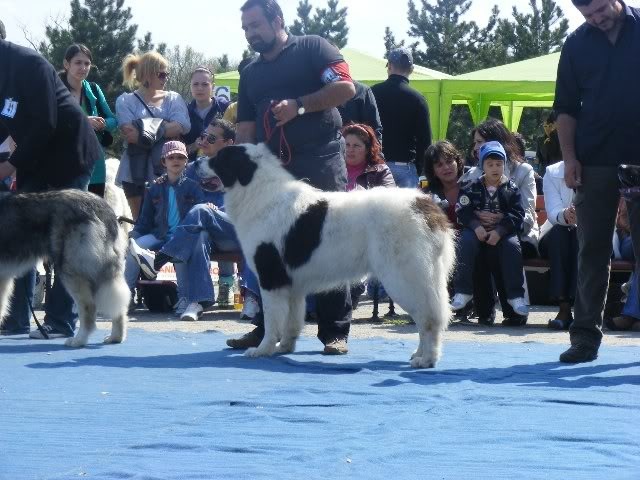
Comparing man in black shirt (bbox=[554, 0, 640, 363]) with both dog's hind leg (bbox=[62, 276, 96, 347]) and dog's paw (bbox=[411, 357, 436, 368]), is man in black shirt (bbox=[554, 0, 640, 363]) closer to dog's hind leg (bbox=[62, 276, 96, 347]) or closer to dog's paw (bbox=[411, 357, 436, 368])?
dog's paw (bbox=[411, 357, 436, 368])

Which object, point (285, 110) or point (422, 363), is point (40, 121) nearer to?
point (285, 110)

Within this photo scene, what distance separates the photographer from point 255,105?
686 cm

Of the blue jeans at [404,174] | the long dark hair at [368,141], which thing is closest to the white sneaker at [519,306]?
the long dark hair at [368,141]

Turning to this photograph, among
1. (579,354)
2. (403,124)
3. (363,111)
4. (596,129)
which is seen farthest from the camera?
(403,124)

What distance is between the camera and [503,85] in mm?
17094

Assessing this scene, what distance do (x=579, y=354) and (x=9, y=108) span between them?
369cm

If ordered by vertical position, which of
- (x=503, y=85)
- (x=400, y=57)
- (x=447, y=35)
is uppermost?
(x=447, y=35)

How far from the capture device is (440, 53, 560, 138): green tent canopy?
1669 centimetres

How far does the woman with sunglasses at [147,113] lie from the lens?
10875mm

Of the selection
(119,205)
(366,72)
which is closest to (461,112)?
(366,72)

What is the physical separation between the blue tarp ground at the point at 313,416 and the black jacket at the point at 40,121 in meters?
1.19

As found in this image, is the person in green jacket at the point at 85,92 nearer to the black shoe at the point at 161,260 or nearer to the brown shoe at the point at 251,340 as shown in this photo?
the black shoe at the point at 161,260

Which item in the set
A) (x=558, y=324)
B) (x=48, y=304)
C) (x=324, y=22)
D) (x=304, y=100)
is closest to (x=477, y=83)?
(x=558, y=324)

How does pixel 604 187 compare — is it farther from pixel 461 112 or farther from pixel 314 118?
pixel 461 112
